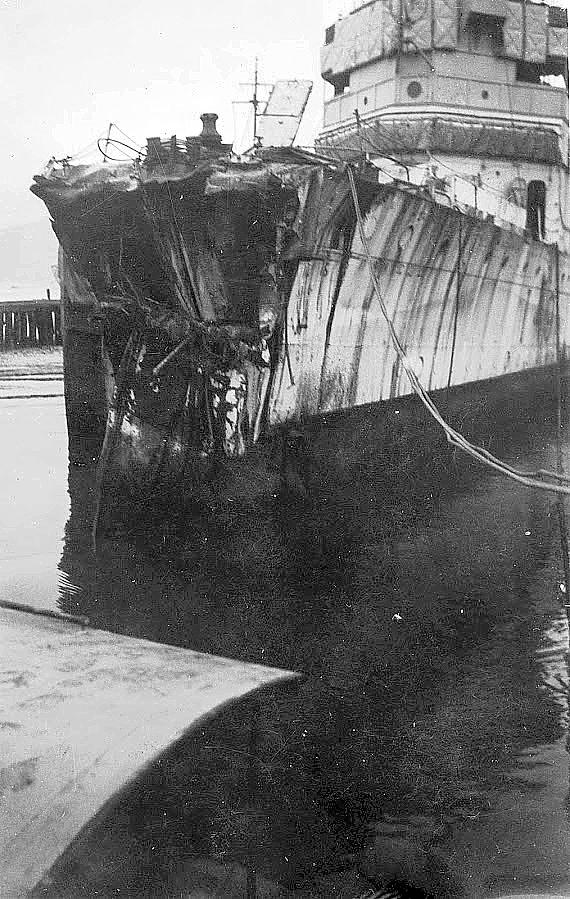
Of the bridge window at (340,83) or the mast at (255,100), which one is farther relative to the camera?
the bridge window at (340,83)

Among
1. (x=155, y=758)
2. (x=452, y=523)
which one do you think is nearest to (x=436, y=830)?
(x=155, y=758)

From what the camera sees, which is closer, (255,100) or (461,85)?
(255,100)

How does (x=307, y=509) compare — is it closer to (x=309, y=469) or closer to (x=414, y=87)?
(x=309, y=469)

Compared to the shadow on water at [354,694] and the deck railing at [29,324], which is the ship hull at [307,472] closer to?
the shadow on water at [354,694]

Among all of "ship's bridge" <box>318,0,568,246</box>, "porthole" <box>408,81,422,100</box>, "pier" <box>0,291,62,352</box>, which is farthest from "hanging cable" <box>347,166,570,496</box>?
"pier" <box>0,291,62,352</box>

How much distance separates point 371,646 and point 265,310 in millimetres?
3105

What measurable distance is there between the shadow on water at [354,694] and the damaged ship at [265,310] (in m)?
Answer: 0.63

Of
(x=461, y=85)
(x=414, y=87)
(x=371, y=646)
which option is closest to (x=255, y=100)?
(x=414, y=87)

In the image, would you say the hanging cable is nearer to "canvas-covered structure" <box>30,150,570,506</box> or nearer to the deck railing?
"canvas-covered structure" <box>30,150,570,506</box>

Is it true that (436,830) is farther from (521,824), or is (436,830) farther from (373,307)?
(373,307)


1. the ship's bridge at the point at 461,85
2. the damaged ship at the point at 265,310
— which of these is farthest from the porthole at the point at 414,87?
the damaged ship at the point at 265,310

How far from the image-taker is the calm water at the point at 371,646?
3.37 meters

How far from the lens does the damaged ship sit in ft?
22.0

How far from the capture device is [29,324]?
20.9 m
